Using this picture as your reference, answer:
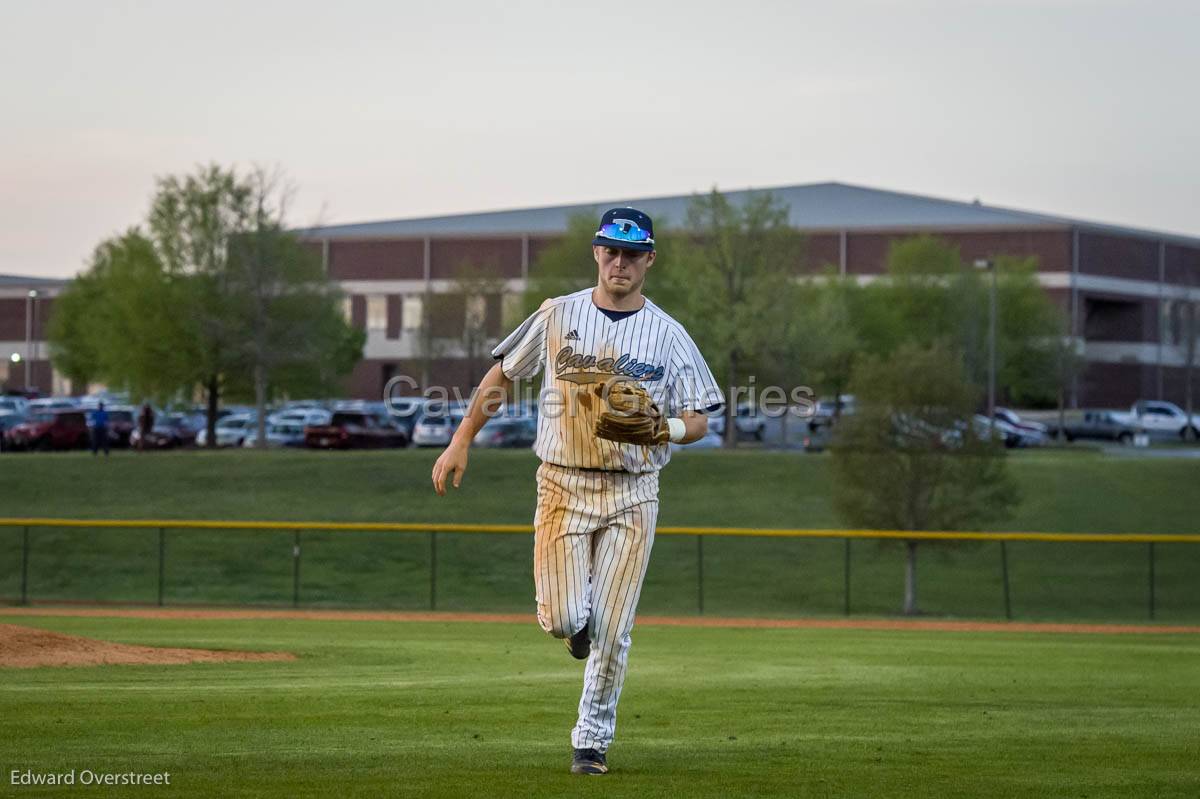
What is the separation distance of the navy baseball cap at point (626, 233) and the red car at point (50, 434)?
50.2 metres

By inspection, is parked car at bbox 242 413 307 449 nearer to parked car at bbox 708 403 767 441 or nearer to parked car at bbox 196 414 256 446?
parked car at bbox 196 414 256 446

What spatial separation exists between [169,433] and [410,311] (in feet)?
84.0

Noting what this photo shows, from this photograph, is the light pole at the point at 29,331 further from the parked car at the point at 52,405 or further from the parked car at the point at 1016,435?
the parked car at the point at 1016,435

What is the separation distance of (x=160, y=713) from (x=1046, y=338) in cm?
6692

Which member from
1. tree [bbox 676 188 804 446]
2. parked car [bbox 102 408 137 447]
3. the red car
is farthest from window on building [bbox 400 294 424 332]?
the red car

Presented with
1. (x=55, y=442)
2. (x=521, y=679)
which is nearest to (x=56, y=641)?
(x=521, y=679)

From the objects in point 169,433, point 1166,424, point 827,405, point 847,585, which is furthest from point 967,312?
point 847,585

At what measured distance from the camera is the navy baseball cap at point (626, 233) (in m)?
7.33

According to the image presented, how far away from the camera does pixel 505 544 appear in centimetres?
3756

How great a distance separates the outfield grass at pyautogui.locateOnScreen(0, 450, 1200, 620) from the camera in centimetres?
3297

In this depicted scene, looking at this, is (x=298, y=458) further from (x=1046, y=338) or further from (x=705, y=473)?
(x=1046, y=338)

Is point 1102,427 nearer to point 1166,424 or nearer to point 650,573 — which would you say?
point 1166,424

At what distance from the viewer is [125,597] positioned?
104ft

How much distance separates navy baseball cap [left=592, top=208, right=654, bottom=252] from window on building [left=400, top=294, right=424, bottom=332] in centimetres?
7444
